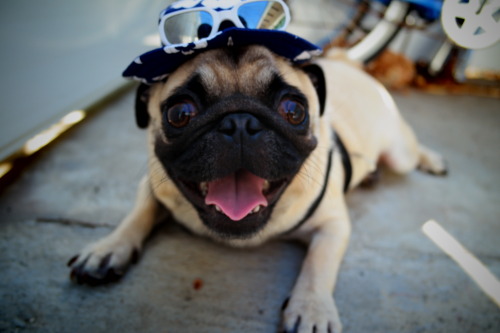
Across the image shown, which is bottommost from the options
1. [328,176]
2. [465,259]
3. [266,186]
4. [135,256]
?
[465,259]

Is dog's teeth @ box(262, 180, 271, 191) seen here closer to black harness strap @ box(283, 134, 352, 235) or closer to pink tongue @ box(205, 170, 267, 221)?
pink tongue @ box(205, 170, 267, 221)

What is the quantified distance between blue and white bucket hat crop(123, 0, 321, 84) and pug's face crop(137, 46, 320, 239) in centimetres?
5

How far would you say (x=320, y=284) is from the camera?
1380mm

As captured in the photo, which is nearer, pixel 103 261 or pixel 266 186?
pixel 266 186

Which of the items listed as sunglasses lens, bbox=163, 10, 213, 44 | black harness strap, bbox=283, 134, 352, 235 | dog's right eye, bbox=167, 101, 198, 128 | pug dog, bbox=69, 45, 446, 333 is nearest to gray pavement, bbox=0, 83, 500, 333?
pug dog, bbox=69, 45, 446, 333

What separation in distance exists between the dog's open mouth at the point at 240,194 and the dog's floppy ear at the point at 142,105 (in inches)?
18.6

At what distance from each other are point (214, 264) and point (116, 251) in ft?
1.49

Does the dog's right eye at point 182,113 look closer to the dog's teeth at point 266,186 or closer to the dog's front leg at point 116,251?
the dog's teeth at point 266,186

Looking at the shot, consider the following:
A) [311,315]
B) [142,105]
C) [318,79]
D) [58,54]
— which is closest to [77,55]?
[58,54]

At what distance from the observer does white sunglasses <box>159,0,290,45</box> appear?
46.9 inches

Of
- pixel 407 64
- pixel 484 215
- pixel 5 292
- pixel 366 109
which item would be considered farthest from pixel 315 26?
pixel 5 292

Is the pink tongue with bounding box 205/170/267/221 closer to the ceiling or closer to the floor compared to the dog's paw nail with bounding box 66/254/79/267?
closer to the ceiling

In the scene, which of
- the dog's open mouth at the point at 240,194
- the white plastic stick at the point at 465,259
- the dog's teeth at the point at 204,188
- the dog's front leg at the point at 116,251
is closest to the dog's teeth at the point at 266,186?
the dog's open mouth at the point at 240,194

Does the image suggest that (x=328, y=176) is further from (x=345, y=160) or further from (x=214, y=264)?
(x=214, y=264)
